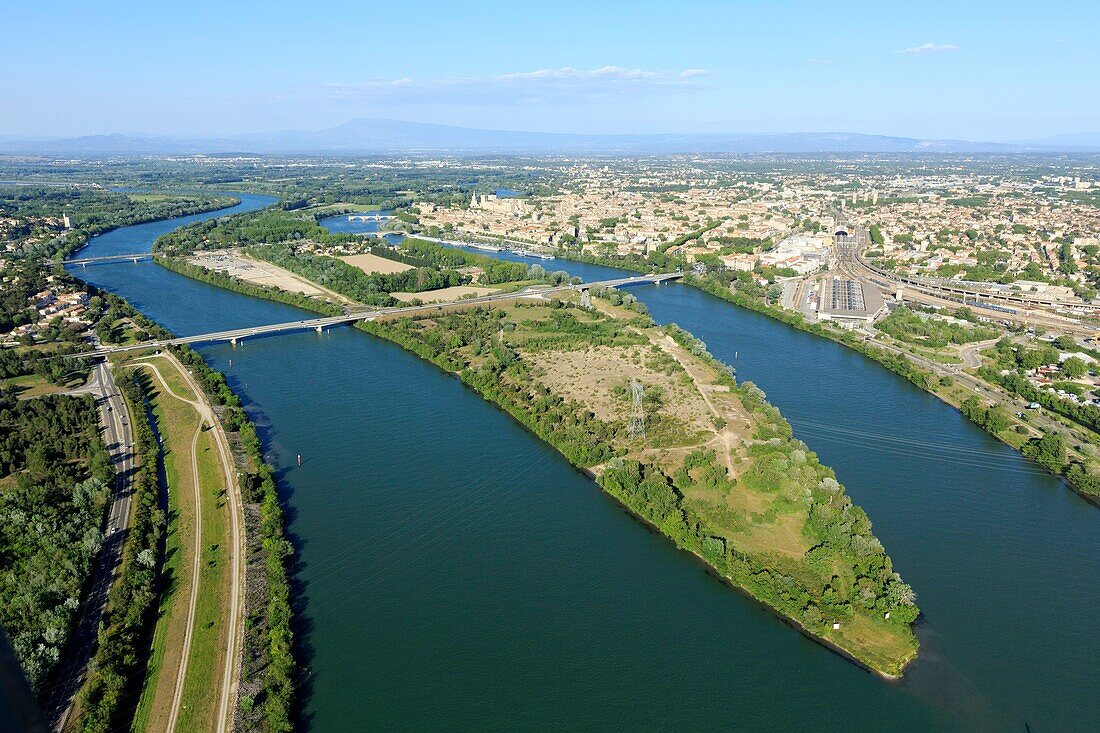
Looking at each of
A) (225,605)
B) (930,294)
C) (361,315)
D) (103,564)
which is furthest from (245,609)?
(930,294)

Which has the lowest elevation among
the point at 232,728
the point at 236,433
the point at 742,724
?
the point at 742,724

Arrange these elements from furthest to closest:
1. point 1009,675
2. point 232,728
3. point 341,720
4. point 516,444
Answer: point 516,444, point 1009,675, point 341,720, point 232,728

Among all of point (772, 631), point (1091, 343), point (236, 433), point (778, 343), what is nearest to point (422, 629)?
point (772, 631)

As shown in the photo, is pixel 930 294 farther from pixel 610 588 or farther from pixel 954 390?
pixel 610 588

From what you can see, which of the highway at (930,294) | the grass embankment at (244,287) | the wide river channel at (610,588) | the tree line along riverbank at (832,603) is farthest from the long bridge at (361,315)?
the tree line along riverbank at (832,603)

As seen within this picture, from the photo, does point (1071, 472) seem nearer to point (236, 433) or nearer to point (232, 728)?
point (232, 728)

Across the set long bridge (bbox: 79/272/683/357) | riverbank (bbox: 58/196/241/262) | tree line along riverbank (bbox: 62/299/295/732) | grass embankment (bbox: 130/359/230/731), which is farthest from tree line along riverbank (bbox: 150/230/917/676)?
riverbank (bbox: 58/196/241/262)
